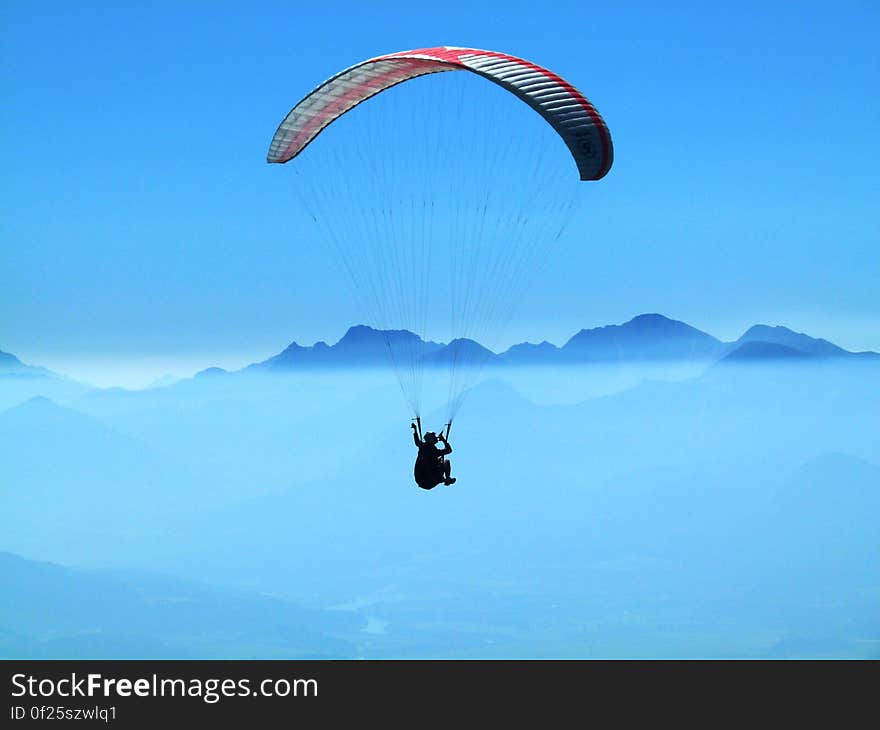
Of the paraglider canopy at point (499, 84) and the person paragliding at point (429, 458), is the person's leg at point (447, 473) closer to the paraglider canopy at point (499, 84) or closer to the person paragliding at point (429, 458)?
the person paragliding at point (429, 458)

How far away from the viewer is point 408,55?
19594 millimetres

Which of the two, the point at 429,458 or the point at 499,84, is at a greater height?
the point at 499,84

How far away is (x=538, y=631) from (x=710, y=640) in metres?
20.6

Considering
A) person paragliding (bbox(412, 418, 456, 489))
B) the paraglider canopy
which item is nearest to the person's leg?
person paragliding (bbox(412, 418, 456, 489))

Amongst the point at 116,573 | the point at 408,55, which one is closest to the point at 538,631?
the point at 116,573

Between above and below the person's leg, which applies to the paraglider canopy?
above

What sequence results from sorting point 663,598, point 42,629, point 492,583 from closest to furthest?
point 42,629 < point 663,598 < point 492,583

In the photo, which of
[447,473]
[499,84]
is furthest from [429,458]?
[499,84]

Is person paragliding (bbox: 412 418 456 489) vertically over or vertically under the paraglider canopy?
under

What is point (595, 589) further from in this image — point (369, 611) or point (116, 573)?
point (116, 573)

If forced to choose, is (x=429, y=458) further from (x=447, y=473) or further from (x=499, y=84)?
(x=499, y=84)

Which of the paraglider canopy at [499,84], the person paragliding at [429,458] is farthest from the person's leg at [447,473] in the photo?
the paraglider canopy at [499,84]

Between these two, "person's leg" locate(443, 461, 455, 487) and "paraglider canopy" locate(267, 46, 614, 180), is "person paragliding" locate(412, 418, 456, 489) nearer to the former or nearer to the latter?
"person's leg" locate(443, 461, 455, 487)

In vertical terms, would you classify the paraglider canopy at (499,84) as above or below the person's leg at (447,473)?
above
